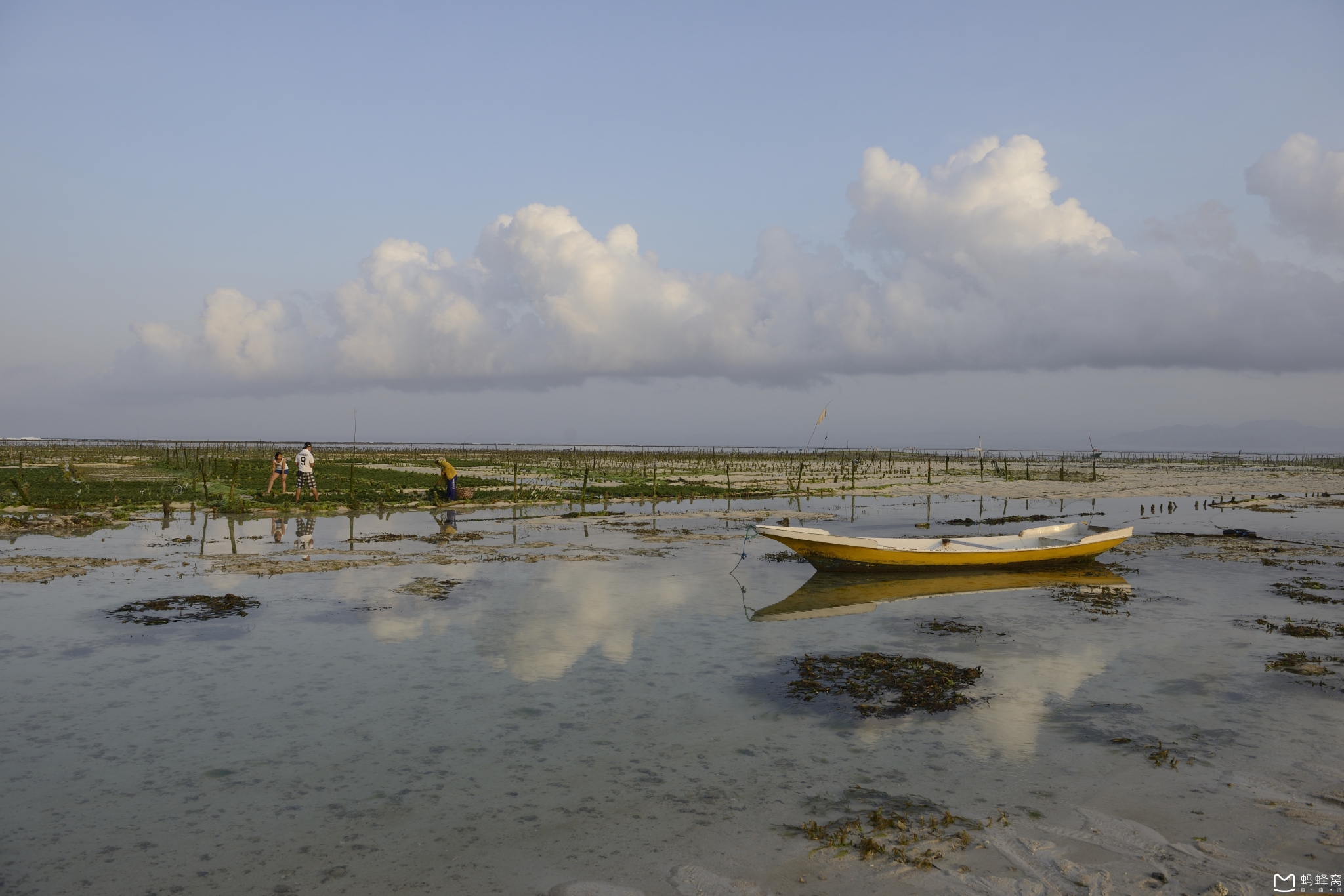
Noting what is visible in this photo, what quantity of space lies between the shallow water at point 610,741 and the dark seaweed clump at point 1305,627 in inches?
14.8

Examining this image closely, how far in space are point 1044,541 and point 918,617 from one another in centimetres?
732

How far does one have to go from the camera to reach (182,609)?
1352 centimetres

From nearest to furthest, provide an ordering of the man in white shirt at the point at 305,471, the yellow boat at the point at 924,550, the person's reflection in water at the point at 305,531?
the yellow boat at the point at 924,550 → the person's reflection in water at the point at 305,531 → the man in white shirt at the point at 305,471

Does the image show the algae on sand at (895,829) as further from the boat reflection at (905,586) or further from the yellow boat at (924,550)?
the yellow boat at (924,550)

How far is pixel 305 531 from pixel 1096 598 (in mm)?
20980

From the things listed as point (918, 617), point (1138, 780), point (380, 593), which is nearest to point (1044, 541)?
point (918, 617)

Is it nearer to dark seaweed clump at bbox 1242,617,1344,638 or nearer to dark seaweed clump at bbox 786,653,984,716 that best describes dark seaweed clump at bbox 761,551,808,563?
dark seaweed clump at bbox 786,653,984,716

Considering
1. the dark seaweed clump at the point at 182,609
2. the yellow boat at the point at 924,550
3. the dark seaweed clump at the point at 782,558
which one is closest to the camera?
the dark seaweed clump at the point at 182,609

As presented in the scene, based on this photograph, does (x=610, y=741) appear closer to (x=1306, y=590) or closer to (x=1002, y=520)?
(x=1306, y=590)

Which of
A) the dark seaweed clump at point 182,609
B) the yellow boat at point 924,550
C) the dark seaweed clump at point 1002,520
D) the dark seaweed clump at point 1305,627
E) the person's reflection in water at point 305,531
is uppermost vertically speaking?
the yellow boat at point 924,550

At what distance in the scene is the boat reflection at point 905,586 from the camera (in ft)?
48.4

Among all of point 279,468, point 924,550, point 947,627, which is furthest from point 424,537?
point 947,627

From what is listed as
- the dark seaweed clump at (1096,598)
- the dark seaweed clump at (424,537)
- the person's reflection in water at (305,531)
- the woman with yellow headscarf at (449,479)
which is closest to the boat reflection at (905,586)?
the dark seaweed clump at (1096,598)

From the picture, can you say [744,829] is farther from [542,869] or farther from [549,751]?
[549,751]
